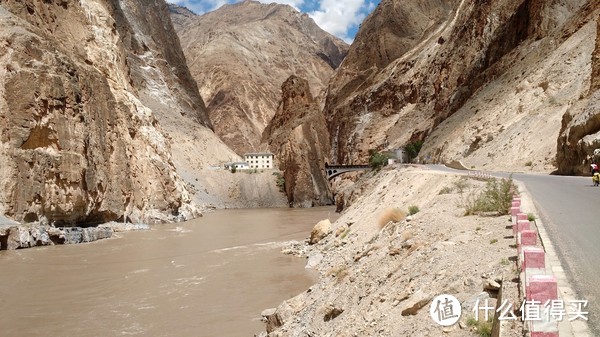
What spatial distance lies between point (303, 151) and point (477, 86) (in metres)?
33.1

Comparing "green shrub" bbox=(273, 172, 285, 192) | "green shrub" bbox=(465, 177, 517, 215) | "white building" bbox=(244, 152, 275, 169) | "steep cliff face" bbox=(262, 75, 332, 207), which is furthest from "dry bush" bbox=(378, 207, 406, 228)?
"white building" bbox=(244, 152, 275, 169)

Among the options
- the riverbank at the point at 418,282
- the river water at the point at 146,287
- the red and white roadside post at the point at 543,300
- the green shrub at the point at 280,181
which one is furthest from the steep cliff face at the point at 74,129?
the red and white roadside post at the point at 543,300

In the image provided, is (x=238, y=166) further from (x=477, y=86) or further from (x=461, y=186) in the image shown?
(x=461, y=186)

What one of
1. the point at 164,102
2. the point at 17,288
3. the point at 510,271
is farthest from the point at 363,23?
the point at 510,271

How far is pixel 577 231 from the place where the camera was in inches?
372

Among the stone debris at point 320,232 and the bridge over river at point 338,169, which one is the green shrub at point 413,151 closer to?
the bridge over river at point 338,169

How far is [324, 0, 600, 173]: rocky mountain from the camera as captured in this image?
3625 cm

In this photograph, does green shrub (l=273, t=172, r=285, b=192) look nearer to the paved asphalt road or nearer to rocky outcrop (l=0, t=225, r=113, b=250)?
rocky outcrop (l=0, t=225, r=113, b=250)

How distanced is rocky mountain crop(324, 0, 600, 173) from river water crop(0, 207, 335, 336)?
56.8ft

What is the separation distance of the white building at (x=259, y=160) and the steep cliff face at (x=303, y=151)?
1.84 meters

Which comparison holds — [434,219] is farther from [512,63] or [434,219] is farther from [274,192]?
[274,192]

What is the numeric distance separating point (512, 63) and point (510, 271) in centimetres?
5421

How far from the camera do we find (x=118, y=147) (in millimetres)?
47375

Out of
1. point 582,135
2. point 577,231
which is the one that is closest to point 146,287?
point 577,231
